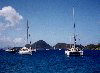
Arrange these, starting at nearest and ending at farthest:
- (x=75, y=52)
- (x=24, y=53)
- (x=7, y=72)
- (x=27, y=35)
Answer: (x=7, y=72)
(x=75, y=52)
(x=27, y=35)
(x=24, y=53)

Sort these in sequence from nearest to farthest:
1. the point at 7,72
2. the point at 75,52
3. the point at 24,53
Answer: the point at 7,72
the point at 75,52
the point at 24,53

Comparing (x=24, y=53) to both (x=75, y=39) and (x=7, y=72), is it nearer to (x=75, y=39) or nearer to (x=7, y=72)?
(x=75, y=39)

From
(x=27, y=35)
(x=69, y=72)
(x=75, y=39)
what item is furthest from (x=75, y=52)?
(x=69, y=72)

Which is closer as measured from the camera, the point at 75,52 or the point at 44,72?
the point at 44,72

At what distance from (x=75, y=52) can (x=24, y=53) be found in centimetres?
4257

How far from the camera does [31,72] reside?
5316 centimetres

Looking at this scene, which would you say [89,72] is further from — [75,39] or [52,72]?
[75,39]

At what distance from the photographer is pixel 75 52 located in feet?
413

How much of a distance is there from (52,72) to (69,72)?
4344 mm

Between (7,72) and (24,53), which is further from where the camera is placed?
(24,53)

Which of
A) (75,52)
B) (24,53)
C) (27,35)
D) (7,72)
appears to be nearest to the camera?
Result: (7,72)

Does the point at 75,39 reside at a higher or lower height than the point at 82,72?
higher

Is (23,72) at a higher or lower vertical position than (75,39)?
lower

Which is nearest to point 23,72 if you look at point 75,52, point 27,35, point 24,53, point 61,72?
point 61,72
